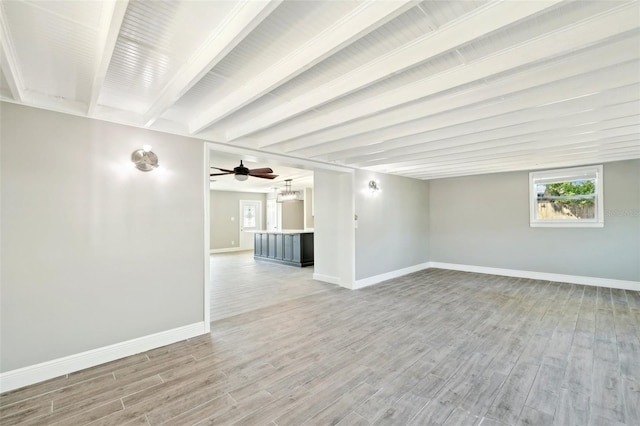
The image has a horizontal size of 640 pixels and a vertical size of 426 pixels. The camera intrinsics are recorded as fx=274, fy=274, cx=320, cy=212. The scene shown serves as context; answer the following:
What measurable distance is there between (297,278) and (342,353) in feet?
11.7

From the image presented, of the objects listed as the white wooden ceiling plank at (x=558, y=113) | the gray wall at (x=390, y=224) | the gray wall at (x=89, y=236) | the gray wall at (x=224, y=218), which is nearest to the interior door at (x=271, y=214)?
the gray wall at (x=224, y=218)

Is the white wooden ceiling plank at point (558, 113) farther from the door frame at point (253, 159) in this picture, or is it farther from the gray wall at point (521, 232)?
the gray wall at point (521, 232)

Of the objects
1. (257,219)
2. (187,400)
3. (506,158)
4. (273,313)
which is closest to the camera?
(187,400)

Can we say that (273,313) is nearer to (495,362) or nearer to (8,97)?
(495,362)

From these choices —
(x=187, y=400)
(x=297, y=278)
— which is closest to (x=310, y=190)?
(x=297, y=278)

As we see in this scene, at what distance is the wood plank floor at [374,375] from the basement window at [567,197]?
2194 mm

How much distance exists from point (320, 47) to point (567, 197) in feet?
22.1

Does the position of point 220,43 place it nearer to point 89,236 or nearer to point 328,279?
point 89,236

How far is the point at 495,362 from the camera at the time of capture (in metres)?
2.69

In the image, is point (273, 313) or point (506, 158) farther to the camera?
point (506, 158)

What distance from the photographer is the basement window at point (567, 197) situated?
17.9 feet

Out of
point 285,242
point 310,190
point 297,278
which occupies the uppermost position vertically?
point 310,190

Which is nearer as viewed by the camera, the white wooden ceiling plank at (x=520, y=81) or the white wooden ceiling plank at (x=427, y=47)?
the white wooden ceiling plank at (x=427, y=47)

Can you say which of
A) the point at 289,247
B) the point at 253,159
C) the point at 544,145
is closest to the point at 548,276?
the point at 544,145
